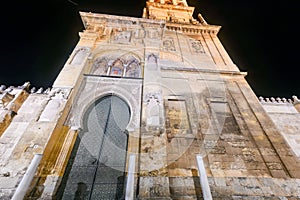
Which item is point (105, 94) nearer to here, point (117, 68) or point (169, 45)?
point (117, 68)

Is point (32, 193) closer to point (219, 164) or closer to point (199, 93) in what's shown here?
point (219, 164)

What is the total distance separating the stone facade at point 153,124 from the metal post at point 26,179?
17.1 inches

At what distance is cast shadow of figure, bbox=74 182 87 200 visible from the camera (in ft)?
15.1

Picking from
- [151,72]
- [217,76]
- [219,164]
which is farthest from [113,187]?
[217,76]

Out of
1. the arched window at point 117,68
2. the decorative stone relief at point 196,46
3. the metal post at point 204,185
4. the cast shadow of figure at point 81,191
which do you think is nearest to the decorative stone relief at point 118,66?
the arched window at point 117,68

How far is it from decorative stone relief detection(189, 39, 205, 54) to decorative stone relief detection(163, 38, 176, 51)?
1.33 meters

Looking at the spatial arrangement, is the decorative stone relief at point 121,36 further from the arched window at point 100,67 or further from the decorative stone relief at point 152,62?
the decorative stone relief at point 152,62

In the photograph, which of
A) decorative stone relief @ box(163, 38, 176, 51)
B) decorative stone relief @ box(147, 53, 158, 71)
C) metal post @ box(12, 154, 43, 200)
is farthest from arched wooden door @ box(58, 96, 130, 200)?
decorative stone relief @ box(163, 38, 176, 51)

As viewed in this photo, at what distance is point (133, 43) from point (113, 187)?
25.0 ft

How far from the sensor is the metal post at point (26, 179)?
3.64m

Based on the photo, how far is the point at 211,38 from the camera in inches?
482

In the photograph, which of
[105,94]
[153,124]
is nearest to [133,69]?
[105,94]

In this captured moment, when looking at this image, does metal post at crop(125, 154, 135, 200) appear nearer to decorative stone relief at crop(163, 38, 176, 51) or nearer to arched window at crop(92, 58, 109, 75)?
arched window at crop(92, 58, 109, 75)

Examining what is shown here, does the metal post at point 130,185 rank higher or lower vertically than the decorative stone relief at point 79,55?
lower
